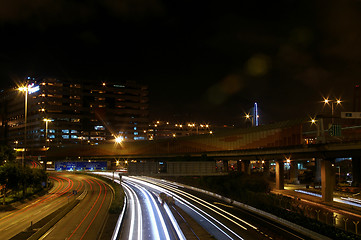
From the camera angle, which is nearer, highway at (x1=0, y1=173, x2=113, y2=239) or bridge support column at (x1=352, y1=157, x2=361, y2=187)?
highway at (x1=0, y1=173, x2=113, y2=239)

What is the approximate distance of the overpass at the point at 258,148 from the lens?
57.6 meters

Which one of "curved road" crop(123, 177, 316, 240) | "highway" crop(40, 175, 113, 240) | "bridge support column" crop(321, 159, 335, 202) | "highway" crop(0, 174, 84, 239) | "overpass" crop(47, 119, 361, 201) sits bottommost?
"highway" crop(0, 174, 84, 239)

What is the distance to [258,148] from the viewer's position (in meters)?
70.4

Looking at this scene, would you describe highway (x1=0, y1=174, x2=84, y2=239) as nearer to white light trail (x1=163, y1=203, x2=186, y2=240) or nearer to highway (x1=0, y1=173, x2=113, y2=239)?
highway (x1=0, y1=173, x2=113, y2=239)

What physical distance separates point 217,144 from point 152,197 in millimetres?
24479

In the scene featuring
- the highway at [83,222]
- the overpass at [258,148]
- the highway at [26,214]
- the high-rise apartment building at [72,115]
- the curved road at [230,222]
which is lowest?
the highway at [26,214]

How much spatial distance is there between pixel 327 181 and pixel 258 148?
16196 millimetres

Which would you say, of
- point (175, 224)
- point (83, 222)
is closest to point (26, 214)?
point (83, 222)

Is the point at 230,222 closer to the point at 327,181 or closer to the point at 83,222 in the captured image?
the point at 83,222

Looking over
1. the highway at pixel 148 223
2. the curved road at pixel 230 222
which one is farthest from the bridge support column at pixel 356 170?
the highway at pixel 148 223

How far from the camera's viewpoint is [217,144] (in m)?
78.0

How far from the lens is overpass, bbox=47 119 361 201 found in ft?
189

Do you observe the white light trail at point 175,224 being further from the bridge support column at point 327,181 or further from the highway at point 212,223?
the bridge support column at point 327,181

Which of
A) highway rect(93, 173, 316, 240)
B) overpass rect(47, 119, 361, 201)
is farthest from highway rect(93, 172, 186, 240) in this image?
overpass rect(47, 119, 361, 201)
